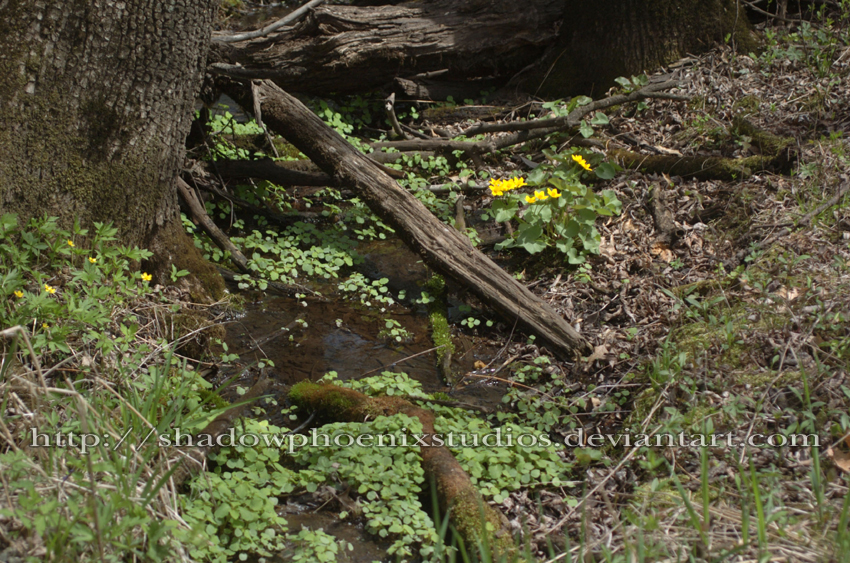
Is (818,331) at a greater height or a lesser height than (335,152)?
lesser

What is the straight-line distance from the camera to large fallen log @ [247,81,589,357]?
13.2 ft

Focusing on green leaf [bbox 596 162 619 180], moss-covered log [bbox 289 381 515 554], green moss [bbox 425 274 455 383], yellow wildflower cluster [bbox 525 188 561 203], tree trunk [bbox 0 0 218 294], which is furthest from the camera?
green leaf [bbox 596 162 619 180]

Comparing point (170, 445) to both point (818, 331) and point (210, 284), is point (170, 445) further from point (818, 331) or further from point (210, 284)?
point (818, 331)

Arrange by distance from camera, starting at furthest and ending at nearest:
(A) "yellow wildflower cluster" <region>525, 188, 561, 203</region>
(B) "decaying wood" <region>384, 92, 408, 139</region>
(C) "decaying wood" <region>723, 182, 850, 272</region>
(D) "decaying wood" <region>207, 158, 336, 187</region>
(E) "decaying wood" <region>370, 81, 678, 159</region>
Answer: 1. (B) "decaying wood" <region>384, 92, 408, 139</region>
2. (E) "decaying wood" <region>370, 81, 678, 159</region>
3. (D) "decaying wood" <region>207, 158, 336, 187</region>
4. (A) "yellow wildflower cluster" <region>525, 188, 561, 203</region>
5. (C) "decaying wood" <region>723, 182, 850, 272</region>

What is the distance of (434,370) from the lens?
13.1 feet

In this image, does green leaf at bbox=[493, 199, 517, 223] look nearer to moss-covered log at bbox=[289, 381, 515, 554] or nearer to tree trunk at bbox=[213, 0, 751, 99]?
moss-covered log at bbox=[289, 381, 515, 554]

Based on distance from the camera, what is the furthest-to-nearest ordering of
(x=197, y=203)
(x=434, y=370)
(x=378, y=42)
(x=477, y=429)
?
(x=378, y=42) < (x=197, y=203) < (x=434, y=370) < (x=477, y=429)

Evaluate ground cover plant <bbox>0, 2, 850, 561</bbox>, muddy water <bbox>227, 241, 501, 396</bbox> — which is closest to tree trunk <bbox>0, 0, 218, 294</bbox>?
ground cover plant <bbox>0, 2, 850, 561</bbox>

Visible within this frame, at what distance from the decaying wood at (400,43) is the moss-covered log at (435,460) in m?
3.63

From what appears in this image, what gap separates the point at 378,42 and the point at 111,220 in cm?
386

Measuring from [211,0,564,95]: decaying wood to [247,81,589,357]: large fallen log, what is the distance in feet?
4.02

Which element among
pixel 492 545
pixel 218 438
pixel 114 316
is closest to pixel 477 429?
pixel 492 545

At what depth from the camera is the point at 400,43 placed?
6.66 meters

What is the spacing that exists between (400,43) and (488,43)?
39.9 inches
